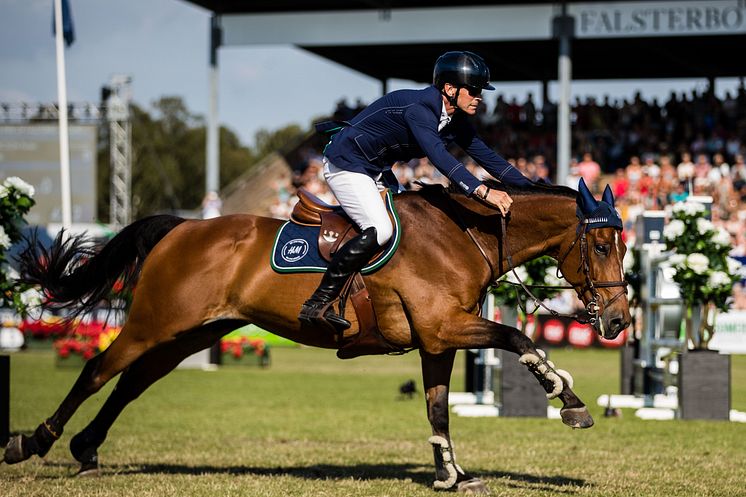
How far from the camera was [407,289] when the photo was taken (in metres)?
7.43

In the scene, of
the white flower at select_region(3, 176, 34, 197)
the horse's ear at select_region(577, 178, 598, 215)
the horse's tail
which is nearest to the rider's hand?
the horse's ear at select_region(577, 178, 598, 215)

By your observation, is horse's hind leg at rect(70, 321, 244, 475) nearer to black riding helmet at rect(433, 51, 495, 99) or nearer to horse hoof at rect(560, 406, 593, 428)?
black riding helmet at rect(433, 51, 495, 99)

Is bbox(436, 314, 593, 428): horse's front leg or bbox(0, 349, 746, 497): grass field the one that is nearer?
bbox(436, 314, 593, 428): horse's front leg

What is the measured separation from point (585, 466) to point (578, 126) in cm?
2575

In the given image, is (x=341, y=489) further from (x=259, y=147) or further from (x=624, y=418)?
(x=259, y=147)

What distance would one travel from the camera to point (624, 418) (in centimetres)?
1285

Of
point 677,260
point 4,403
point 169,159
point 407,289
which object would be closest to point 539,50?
point 677,260

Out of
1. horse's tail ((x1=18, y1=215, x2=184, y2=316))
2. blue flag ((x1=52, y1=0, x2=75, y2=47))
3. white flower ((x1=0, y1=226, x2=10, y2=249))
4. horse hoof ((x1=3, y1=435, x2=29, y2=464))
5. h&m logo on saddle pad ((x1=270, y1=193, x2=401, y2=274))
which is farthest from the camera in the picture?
blue flag ((x1=52, y1=0, x2=75, y2=47))

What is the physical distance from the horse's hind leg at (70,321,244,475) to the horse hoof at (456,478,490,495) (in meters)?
2.15

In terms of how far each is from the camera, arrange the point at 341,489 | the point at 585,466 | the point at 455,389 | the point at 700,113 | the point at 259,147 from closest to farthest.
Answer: the point at 341,489
the point at 585,466
the point at 455,389
the point at 700,113
the point at 259,147

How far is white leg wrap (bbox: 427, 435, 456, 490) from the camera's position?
24.3 ft

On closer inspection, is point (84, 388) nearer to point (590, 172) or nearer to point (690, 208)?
point (690, 208)

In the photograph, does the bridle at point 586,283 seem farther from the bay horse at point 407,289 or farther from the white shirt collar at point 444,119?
the white shirt collar at point 444,119

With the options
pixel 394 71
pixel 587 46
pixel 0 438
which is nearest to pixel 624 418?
pixel 0 438
